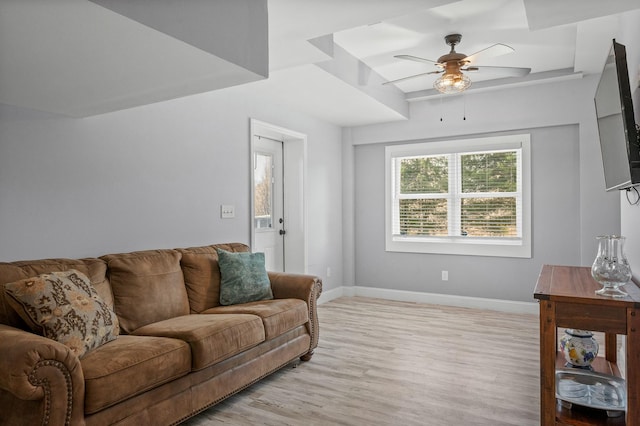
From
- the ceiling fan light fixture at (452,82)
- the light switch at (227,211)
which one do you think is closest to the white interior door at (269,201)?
the light switch at (227,211)

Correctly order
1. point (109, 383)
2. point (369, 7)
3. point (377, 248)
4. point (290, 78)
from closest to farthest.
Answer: point (109, 383) → point (369, 7) → point (290, 78) → point (377, 248)

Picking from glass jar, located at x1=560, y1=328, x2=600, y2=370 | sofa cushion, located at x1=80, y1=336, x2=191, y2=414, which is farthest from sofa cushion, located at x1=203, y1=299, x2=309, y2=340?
glass jar, located at x1=560, y1=328, x2=600, y2=370

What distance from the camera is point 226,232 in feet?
A: 13.2

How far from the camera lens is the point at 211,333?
2467 mm

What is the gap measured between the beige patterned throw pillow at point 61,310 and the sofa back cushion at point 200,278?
2.98ft

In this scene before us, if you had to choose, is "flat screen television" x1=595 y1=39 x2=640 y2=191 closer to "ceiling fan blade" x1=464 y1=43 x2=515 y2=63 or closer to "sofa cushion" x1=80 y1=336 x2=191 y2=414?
"ceiling fan blade" x1=464 y1=43 x2=515 y2=63

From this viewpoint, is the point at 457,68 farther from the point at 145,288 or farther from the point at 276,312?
the point at 145,288

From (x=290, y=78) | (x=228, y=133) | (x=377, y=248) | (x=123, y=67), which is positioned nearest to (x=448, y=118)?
(x=377, y=248)

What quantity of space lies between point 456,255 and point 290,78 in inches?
123

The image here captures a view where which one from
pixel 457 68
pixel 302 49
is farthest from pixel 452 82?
pixel 302 49

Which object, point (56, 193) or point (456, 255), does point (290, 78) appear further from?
point (456, 255)

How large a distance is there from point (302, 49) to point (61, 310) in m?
2.30

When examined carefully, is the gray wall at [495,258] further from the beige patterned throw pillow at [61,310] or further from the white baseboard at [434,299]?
the beige patterned throw pillow at [61,310]

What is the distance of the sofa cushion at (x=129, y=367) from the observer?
188cm
